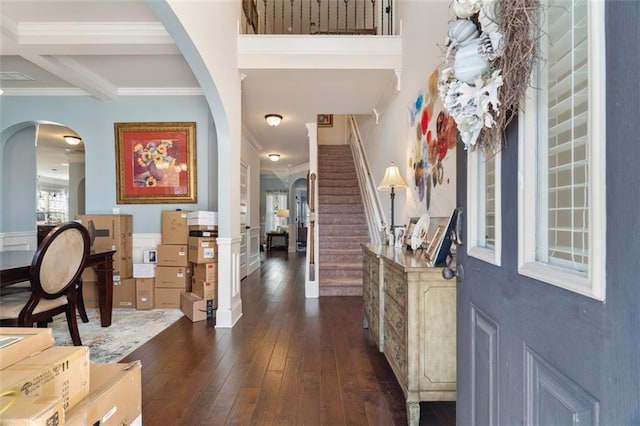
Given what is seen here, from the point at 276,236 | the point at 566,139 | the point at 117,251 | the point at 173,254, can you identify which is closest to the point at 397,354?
the point at 566,139

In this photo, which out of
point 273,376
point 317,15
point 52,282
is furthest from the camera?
point 317,15

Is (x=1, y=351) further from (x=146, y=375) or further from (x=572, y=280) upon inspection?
(x=146, y=375)

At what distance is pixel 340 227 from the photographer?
18.7 ft

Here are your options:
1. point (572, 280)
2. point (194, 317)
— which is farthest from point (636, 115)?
point (194, 317)

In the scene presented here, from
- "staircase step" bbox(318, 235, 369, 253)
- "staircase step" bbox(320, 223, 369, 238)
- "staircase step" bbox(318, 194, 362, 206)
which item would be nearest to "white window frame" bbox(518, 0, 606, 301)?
"staircase step" bbox(318, 235, 369, 253)

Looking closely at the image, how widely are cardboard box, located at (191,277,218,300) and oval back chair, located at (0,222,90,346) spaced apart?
1203 mm

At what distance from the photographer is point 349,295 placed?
4.77m

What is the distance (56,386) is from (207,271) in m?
3.01

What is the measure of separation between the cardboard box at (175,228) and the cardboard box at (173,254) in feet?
0.18

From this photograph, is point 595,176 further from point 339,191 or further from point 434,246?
point 339,191

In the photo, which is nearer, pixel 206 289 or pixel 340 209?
pixel 206 289

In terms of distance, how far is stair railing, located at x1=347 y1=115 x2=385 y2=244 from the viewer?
465 cm

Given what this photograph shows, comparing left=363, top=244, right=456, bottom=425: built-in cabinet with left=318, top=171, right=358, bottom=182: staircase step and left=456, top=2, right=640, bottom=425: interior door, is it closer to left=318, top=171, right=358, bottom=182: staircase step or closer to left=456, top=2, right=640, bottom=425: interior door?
left=456, top=2, right=640, bottom=425: interior door

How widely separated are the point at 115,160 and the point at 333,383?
4027 millimetres
